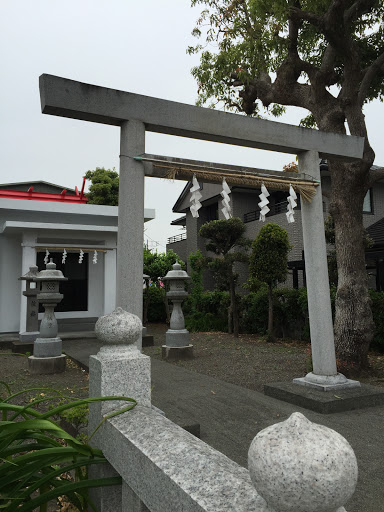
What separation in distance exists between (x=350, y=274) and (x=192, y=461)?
594cm

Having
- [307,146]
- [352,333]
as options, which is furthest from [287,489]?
[352,333]

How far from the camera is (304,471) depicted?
909 mm

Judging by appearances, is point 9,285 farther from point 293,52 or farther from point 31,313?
point 293,52

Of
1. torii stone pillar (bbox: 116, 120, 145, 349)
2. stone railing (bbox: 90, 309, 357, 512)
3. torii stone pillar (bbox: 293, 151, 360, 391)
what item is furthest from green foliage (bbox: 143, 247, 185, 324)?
stone railing (bbox: 90, 309, 357, 512)

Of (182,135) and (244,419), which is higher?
(182,135)

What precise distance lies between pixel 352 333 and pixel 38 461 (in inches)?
230

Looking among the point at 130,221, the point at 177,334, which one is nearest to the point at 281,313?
the point at 177,334

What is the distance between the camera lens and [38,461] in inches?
66.9

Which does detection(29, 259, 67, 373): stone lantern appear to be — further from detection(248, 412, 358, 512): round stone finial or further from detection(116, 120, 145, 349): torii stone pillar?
detection(248, 412, 358, 512): round stone finial

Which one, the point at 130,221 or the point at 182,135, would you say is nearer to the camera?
the point at 130,221

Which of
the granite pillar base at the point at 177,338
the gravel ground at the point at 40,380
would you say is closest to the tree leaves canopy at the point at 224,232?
the granite pillar base at the point at 177,338

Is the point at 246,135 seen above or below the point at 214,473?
above

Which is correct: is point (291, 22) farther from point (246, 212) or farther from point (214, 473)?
point (246, 212)

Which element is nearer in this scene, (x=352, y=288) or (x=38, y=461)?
(x=38, y=461)
